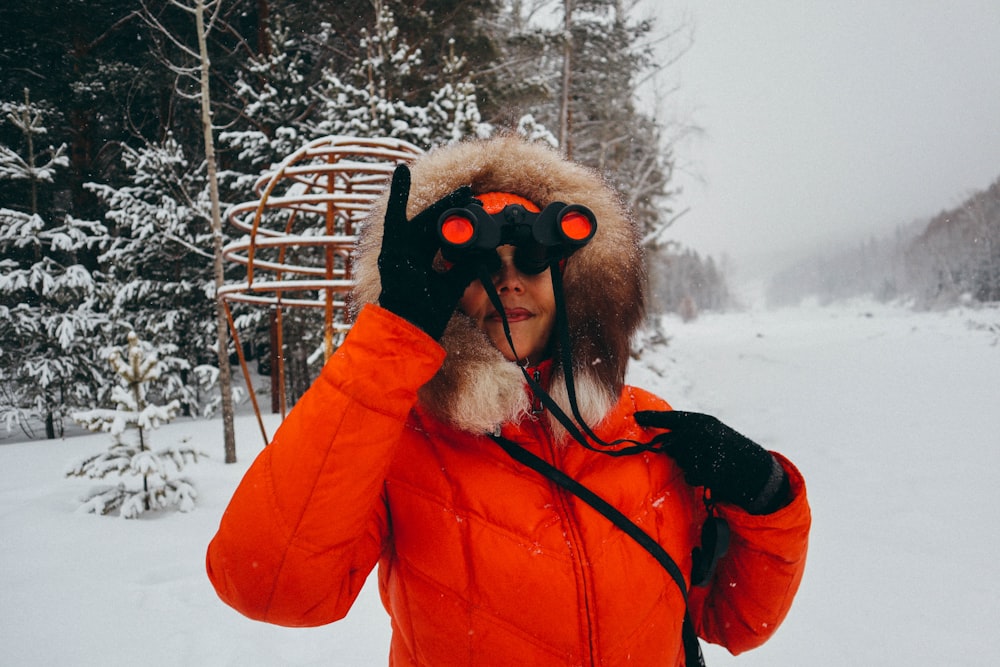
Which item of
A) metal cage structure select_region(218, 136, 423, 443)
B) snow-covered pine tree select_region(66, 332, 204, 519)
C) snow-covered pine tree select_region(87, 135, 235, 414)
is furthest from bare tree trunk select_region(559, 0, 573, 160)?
snow-covered pine tree select_region(66, 332, 204, 519)

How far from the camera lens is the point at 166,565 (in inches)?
136

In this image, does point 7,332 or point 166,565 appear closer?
point 166,565

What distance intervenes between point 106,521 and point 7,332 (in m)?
8.72

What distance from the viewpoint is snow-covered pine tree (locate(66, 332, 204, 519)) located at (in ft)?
13.9

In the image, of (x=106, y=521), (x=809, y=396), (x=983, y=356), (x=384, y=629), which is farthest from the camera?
(x=983, y=356)

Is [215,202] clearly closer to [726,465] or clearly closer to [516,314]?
[516,314]

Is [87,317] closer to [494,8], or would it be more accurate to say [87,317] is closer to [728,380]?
[494,8]

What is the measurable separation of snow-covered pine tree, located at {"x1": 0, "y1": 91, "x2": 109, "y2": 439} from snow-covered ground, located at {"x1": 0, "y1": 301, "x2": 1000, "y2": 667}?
9.85ft

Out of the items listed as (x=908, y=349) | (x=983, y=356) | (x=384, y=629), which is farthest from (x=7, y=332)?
(x=908, y=349)

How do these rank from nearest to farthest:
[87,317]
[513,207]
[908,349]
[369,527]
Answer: [369,527] < [513,207] < [87,317] < [908,349]

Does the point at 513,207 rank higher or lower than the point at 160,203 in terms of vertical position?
lower

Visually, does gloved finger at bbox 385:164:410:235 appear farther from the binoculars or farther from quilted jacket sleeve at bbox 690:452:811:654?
quilted jacket sleeve at bbox 690:452:811:654

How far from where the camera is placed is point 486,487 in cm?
106

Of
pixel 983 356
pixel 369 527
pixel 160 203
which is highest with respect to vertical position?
pixel 160 203
